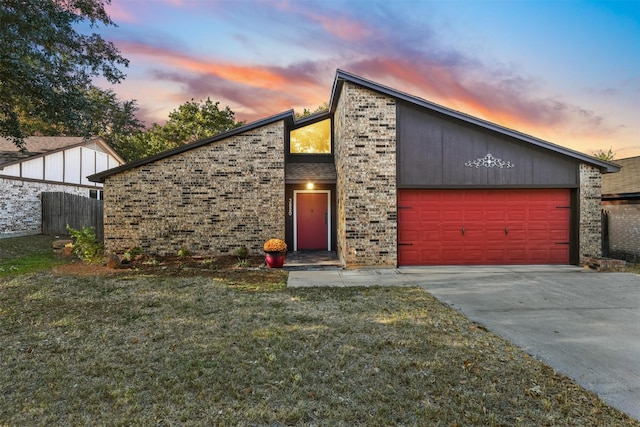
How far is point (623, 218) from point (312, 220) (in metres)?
10.3

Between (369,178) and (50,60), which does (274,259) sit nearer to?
(369,178)

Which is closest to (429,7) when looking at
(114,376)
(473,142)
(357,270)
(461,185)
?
(473,142)

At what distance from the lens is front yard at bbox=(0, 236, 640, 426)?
2482 mm

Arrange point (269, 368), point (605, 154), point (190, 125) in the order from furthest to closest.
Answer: point (605, 154) → point (190, 125) → point (269, 368)

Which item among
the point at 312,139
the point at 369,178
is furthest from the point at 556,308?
the point at 312,139

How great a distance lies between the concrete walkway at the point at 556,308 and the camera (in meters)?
3.22

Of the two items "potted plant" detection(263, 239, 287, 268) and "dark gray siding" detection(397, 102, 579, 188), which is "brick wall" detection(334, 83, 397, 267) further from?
"potted plant" detection(263, 239, 287, 268)

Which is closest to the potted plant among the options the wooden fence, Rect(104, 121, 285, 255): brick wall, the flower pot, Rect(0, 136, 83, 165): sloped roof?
the flower pot

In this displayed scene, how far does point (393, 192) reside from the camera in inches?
353

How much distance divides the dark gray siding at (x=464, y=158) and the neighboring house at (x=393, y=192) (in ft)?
0.09

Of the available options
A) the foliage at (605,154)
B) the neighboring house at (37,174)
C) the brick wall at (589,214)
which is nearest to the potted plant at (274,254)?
the brick wall at (589,214)

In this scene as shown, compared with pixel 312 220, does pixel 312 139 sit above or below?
above

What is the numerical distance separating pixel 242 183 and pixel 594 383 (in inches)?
353

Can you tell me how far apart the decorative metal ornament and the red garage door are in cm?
71
